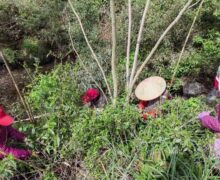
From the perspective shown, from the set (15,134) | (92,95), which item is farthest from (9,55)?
(15,134)

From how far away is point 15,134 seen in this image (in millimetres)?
2881

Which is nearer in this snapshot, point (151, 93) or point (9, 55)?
point (151, 93)

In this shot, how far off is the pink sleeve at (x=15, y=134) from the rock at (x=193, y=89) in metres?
3.13

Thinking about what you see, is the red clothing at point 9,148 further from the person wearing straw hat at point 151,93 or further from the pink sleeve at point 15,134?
the person wearing straw hat at point 151,93

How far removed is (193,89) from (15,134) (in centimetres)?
327

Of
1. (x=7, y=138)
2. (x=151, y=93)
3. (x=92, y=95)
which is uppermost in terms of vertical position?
(x=7, y=138)

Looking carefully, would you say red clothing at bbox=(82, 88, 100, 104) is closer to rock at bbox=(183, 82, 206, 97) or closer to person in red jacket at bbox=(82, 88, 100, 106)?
person in red jacket at bbox=(82, 88, 100, 106)

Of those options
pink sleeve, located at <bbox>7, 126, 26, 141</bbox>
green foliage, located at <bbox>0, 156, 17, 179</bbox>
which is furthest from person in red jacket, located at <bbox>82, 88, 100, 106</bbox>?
green foliage, located at <bbox>0, 156, 17, 179</bbox>

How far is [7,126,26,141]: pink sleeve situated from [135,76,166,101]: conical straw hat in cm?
186

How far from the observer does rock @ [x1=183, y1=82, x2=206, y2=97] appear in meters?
5.33

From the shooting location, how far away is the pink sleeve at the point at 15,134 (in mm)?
2853

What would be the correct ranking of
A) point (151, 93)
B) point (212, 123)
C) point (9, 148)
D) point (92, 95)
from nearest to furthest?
point (9, 148), point (212, 123), point (151, 93), point (92, 95)

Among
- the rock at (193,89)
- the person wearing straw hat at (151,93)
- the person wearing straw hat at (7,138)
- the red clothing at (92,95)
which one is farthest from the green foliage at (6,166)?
the rock at (193,89)

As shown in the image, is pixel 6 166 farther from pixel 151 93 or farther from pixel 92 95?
pixel 92 95
